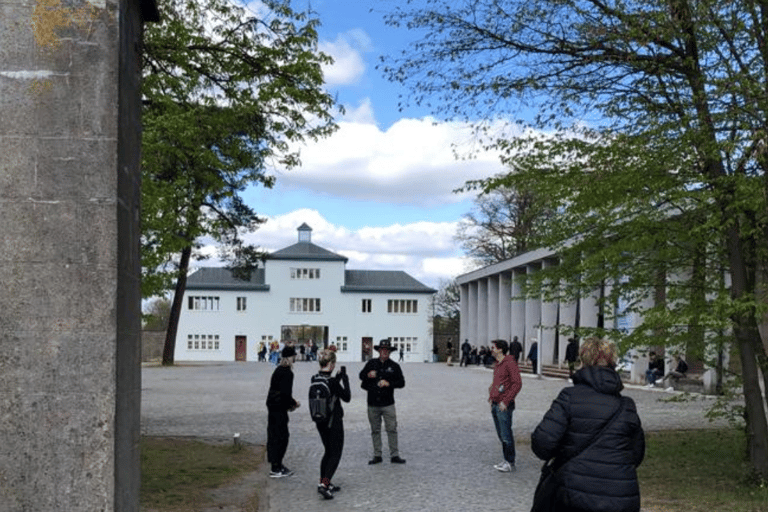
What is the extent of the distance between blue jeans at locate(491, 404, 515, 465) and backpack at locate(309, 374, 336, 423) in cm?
271

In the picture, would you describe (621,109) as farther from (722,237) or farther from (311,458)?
(311,458)

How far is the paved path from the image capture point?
9.98m

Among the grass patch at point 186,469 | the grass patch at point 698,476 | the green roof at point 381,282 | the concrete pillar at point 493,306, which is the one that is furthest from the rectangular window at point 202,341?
the grass patch at point 698,476

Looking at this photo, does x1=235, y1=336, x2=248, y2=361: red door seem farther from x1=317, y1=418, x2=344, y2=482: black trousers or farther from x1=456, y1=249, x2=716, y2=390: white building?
x1=317, y1=418, x2=344, y2=482: black trousers

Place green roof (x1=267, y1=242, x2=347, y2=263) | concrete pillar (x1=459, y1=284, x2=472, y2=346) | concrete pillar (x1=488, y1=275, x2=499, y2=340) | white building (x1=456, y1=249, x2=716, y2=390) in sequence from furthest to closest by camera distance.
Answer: green roof (x1=267, y1=242, x2=347, y2=263)
concrete pillar (x1=459, y1=284, x2=472, y2=346)
concrete pillar (x1=488, y1=275, x2=499, y2=340)
white building (x1=456, y1=249, x2=716, y2=390)

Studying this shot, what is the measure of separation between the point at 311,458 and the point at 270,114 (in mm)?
4981

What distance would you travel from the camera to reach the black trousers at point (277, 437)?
38.2 feet

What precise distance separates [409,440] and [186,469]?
4.64 m

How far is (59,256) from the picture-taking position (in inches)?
206

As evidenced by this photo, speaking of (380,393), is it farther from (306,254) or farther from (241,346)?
(306,254)

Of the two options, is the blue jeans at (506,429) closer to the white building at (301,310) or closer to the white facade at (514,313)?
the white facade at (514,313)

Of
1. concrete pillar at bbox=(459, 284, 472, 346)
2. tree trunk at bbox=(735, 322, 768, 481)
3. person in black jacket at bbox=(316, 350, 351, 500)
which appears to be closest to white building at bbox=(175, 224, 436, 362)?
concrete pillar at bbox=(459, 284, 472, 346)

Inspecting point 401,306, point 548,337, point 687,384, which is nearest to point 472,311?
point 401,306

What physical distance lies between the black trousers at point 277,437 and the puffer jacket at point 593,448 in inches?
258
